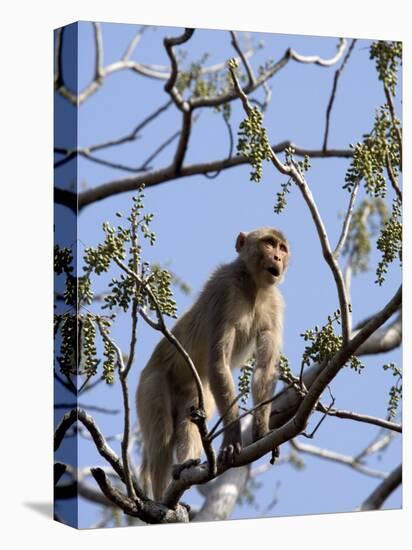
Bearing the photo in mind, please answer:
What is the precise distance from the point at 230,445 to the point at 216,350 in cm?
70

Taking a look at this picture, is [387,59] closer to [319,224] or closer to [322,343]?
[319,224]

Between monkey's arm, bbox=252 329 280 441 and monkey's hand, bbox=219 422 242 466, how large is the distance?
0.24m

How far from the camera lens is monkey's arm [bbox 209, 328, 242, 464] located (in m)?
8.44

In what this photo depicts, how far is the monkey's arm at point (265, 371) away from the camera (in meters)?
8.72

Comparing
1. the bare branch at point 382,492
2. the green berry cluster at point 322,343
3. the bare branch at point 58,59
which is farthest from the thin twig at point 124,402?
the bare branch at point 382,492

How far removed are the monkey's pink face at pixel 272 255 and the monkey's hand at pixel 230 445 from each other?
1.19 m

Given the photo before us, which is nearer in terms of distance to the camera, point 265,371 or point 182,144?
point 182,144

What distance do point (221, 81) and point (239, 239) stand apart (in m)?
1.25

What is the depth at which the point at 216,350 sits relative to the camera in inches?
344

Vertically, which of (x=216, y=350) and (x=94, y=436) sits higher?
(x=216, y=350)

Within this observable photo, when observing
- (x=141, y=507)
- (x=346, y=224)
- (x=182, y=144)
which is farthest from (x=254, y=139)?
(x=141, y=507)

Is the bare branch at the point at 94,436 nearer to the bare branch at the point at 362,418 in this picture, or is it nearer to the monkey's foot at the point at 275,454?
the monkey's foot at the point at 275,454

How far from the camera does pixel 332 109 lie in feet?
30.9
